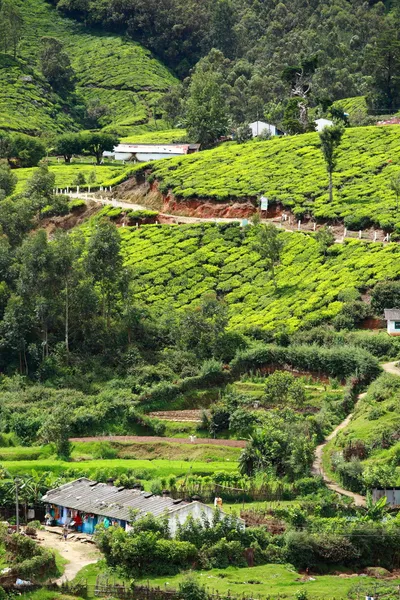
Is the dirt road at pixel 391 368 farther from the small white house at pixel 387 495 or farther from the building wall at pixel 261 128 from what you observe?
the building wall at pixel 261 128

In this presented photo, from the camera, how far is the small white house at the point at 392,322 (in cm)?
8138

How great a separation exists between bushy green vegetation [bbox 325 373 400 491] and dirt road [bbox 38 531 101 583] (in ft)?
45.2

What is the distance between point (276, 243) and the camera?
92.6 meters

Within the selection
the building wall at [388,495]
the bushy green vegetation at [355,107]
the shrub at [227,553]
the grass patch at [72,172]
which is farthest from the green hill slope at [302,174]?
the shrub at [227,553]

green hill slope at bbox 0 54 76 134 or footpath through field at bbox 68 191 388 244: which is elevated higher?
green hill slope at bbox 0 54 76 134

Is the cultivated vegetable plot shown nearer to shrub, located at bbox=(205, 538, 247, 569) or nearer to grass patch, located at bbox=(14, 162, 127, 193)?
grass patch, located at bbox=(14, 162, 127, 193)

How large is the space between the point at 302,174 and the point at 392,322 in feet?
108

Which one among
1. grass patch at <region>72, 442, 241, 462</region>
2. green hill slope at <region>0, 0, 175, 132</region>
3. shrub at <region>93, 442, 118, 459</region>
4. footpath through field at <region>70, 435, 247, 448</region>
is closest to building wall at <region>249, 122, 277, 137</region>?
green hill slope at <region>0, 0, 175, 132</region>

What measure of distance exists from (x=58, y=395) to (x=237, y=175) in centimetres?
4094

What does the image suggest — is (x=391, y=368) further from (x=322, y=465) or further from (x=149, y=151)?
(x=149, y=151)

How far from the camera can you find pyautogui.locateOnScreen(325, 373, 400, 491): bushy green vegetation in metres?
63.2

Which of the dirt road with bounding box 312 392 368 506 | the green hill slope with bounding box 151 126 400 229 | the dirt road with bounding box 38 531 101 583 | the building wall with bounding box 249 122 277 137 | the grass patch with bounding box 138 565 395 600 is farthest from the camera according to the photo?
the building wall with bounding box 249 122 277 137

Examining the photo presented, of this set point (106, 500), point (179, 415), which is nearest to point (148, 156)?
point (179, 415)

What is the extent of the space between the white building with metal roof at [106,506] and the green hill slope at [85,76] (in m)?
87.9
